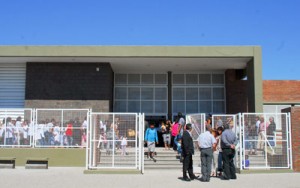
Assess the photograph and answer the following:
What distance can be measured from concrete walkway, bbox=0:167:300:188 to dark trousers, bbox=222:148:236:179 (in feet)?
0.89

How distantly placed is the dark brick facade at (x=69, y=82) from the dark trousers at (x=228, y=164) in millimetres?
10753

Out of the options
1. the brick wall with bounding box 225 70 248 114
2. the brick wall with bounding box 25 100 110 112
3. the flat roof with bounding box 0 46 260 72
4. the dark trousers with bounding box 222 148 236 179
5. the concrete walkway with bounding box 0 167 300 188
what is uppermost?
the flat roof with bounding box 0 46 260 72

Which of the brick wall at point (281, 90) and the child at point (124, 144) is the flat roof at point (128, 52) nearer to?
the child at point (124, 144)

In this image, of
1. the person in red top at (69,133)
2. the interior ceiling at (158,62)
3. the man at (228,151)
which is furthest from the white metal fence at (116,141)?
the interior ceiling at (158,62)

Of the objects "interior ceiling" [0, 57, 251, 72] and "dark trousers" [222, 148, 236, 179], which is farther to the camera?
"interior ceiling" [0, 57, 251, 72]

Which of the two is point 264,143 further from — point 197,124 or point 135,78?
point 135,78

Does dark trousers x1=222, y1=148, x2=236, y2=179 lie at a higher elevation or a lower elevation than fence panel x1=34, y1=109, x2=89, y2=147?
lower

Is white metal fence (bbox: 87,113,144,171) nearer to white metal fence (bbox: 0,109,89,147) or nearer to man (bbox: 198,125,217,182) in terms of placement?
white metal fence (bbox: 0,109,89,147)

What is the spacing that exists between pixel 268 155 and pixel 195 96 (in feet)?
38.3

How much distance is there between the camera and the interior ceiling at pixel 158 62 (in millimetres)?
21875

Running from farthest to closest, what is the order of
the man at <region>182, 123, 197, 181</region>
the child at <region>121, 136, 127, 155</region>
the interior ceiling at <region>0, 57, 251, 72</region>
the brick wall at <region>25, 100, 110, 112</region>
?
1. the brick wall at <region>25, 100, 110, 112</region>
2. the interior ceiling at <region>0, 57, 251, 72</region>
3. the child at <region>121, 136, 127, 155</region>
4. the man at <region>182, 123, 197, 181</region>

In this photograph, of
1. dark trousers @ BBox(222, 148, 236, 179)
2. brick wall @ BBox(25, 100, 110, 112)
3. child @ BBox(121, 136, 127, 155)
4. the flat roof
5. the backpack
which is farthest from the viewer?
brick wall @ BBox(25, 100, 110, 112)

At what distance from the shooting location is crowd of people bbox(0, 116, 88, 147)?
1677 cm

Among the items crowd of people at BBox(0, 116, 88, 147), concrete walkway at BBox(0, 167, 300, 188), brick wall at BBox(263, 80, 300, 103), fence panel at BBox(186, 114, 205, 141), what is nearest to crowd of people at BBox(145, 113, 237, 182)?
concrete walkway at BBox(0, 167, 300, 188)
